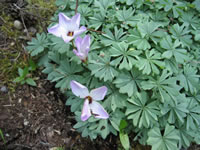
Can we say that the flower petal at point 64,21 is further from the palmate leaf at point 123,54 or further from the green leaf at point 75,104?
the green leaf at point 75,104

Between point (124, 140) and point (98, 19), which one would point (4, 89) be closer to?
point (98, 19)

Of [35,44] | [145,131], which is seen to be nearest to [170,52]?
[145,131]

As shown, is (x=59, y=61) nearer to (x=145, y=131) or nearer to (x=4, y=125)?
(x=4, y=125)

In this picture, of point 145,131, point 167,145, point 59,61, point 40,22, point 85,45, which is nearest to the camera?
point 85,45

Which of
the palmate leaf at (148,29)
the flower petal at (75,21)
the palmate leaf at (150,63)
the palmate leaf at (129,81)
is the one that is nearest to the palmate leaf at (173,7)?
the palmate leaf at (148,29)

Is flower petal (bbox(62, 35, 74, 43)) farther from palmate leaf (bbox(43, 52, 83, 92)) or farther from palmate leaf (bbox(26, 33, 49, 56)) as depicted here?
palmate leaf (bbox(26, 33, 49, 56))
